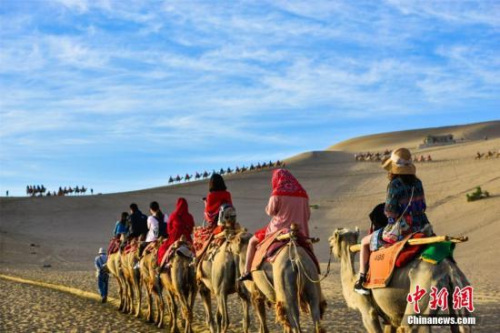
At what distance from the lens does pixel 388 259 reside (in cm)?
761

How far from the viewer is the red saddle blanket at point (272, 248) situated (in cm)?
984

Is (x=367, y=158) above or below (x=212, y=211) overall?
above

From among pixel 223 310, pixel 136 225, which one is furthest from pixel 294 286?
pixel 136 225

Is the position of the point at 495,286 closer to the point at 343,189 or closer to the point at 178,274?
the point at 178,274

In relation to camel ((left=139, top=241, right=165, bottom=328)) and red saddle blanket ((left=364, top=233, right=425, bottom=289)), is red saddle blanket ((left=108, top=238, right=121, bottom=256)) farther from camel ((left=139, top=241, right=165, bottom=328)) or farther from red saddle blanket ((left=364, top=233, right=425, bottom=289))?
red saddle blanket ((left=364, top=233, right=425, bottom=289))

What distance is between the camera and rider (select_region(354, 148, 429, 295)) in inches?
307

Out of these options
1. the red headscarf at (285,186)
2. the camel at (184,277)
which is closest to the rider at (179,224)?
the camel at (184,277)

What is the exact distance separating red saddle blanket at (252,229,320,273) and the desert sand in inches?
147

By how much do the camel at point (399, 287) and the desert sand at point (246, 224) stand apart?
4654mm

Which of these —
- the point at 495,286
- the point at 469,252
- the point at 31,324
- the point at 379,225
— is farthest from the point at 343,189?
the point at 379,225

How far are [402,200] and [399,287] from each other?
1009mm

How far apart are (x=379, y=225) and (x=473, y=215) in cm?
3728

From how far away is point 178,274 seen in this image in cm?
1348

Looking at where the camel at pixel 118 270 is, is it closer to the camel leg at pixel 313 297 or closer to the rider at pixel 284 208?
the rider at pixel 284 208
